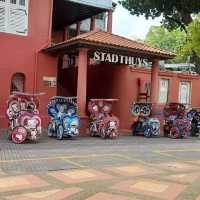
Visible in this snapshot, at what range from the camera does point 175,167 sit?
1098 cm

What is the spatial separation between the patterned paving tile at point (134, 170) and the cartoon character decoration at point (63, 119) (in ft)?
18.1

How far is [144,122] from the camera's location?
62.9 feet

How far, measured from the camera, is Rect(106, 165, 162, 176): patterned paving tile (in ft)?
32.6

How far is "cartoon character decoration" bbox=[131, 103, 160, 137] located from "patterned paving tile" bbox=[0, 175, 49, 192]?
34.0ft

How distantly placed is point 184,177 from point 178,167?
1348 mm

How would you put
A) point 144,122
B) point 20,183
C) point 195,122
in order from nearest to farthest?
point 20,183 < point 144,122 < point 195,122

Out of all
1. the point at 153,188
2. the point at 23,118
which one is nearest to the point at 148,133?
the point at 23,118

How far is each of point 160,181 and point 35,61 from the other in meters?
11.4

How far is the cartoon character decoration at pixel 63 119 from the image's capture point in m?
16.0

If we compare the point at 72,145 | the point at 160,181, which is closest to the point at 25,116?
the point at 72,145

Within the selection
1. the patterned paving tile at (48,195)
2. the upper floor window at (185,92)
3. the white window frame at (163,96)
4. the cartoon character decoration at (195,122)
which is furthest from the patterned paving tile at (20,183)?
the upper floor window at (185,92)

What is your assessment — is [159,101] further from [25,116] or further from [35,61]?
[25,116]

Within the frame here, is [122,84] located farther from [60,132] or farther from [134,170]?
[134,170]

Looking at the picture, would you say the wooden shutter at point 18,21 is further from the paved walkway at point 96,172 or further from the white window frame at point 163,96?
the white window frame at point 163,96
